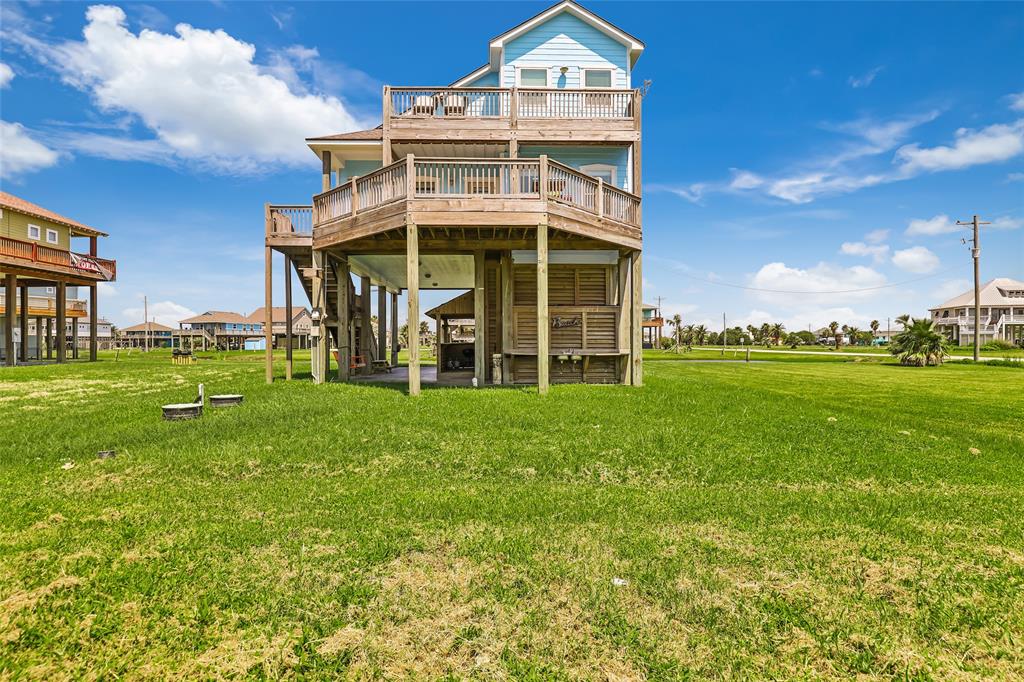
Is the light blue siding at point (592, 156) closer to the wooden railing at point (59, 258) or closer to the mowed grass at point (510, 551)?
the mowed grass at point (510, 551)

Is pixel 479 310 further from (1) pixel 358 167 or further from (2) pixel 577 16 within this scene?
(2) pixel 577 16

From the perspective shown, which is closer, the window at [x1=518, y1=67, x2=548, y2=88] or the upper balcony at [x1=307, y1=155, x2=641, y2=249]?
the upper balcony at [x1=307, y1=155, x2=641, y2=249]

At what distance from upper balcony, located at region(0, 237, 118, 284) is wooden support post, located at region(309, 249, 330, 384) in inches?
729

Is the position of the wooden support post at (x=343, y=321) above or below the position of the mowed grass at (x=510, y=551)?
above

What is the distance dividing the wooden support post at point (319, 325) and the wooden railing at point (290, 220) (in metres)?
1.62

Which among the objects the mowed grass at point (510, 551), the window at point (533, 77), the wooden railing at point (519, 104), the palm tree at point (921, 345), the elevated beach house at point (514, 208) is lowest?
the mowed grass at point (510, 551)

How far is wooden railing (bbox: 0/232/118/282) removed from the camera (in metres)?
21.5

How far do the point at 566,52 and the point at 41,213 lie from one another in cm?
2954

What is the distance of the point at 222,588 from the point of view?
3238 mm

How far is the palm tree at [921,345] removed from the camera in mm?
25828

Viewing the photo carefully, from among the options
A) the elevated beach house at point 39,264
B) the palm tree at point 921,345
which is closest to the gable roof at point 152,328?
the elevated beach house at point 39,264

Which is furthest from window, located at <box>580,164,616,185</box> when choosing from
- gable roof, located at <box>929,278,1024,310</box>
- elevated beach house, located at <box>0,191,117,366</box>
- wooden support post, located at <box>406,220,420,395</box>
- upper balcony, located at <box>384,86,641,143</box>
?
gable roof, located at <box>929,278,1024,310</box>

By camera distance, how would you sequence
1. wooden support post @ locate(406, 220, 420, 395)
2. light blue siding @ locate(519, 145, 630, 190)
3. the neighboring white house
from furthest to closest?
the neighboring white house, light blue siding @ locate(519, 145, 630, 190), wooden support post @ locate(406, 220, 420, 395)

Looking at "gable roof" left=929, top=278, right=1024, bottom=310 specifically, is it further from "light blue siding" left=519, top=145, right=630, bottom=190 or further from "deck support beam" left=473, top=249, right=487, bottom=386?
"deck support beam" left=473, top=249, right=487, bottom=386
